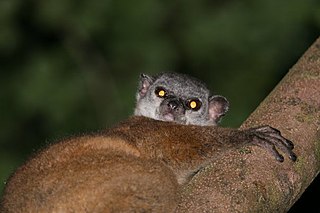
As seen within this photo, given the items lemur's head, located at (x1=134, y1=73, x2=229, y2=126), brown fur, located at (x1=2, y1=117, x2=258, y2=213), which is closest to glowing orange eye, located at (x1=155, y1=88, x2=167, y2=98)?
lemur's head, located at (x1=134, y1=73, x2=229, y2=126)

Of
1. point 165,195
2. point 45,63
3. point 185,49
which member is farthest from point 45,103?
point 165,195

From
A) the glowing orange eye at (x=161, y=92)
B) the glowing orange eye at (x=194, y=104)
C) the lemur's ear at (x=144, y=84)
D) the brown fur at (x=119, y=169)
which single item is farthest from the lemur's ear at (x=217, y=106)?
the brown fur at (x=119, y=169)

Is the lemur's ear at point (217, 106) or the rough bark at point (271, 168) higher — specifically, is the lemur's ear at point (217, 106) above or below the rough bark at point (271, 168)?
below

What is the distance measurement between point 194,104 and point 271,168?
2816mm

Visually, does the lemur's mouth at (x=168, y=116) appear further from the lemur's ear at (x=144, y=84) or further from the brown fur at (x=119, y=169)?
the brown fur at (x=119, y=169)

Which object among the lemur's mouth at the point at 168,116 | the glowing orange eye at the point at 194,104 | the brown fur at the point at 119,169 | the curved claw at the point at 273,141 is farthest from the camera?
the glowing orange eye at the point at 194,104

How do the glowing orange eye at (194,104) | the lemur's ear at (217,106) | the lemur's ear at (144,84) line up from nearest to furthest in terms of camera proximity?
the lemur's ear at (217,106)
the glowing orange eye at (194,104)
the lemur's ear at (144,84)

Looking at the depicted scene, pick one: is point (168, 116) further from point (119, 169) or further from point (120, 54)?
point (120, 54)

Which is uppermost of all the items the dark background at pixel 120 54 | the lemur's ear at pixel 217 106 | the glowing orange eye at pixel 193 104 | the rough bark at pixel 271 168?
the rough bark at pixel 271 168

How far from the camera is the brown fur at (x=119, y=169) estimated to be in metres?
4.18

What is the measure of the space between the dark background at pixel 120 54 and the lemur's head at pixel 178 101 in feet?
7.67

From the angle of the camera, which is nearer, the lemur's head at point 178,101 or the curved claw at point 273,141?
the curved claw at point 273,141

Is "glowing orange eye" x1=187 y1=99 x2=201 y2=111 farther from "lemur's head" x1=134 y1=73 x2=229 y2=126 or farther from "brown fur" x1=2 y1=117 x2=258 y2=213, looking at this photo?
"brown fur" x1=2 y1=117 x2=258 y2=213

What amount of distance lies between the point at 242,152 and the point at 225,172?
0.28 meters
